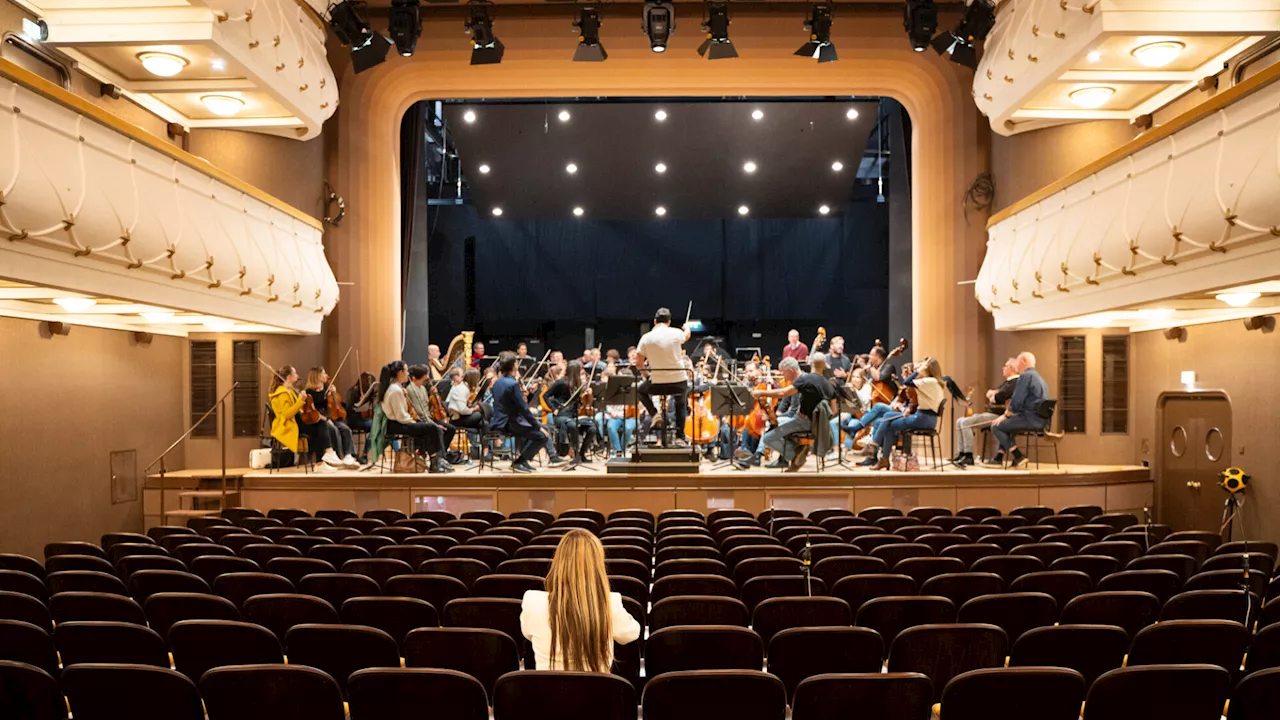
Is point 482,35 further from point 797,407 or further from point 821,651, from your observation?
point 821,651

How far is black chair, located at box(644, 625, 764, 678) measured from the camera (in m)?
3.77

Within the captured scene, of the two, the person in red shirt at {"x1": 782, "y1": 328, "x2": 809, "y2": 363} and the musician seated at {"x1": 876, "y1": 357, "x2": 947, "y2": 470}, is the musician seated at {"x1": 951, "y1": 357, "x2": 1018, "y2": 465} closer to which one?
the musician seated at {"x1": 876, "y1": 357, "x2": 947, "y2": 470}

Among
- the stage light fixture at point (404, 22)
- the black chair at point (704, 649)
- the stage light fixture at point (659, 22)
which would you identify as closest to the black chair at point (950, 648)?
the black chair at point (704, 649)

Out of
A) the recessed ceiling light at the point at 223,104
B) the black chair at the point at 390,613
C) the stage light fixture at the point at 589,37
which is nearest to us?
the black chair at the point at 390,613

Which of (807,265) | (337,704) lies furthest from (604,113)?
(337,704)

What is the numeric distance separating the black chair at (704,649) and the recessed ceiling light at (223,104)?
34.1 ft

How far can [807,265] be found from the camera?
24375mm

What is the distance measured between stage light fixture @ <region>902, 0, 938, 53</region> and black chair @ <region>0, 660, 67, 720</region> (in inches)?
472

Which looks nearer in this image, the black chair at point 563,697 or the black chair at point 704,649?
the black chair at point 563,697

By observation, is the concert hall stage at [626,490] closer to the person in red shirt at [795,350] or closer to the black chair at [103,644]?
the person in red shirt at [795,350]

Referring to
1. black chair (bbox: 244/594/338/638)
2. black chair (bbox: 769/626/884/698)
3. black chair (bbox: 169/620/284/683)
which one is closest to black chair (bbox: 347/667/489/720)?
black chair (bbox: 169/620/284/683)

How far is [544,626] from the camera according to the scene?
3775mm

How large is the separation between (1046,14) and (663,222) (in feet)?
48.2

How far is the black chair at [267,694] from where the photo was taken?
10.3 ft
